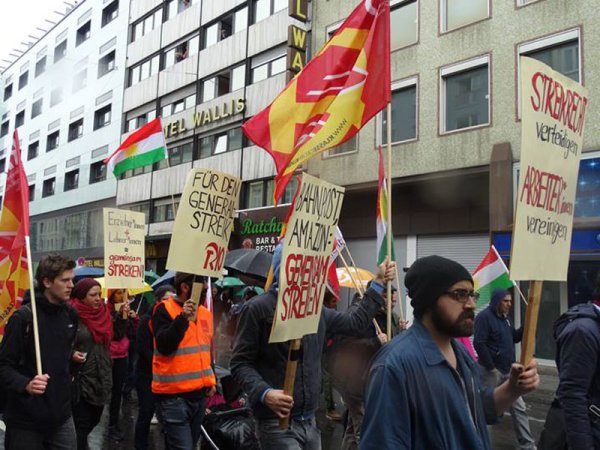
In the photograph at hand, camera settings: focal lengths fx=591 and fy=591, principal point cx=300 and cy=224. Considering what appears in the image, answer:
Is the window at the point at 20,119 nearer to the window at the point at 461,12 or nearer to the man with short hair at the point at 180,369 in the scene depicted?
the window at the point at 461,12

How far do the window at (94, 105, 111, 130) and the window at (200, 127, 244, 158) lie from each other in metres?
11.0

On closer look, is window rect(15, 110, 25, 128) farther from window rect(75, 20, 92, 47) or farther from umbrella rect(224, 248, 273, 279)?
umbrella rect(224, 248, 273, 279)

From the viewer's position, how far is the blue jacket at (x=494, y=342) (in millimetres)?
6816

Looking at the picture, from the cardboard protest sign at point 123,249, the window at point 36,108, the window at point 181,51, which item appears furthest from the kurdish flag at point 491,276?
the window at point 36,108

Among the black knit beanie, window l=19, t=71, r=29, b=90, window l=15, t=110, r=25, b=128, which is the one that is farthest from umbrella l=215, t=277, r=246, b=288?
window l=19, t=71, r=29, b=90

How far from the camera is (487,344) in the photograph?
6.88 metres

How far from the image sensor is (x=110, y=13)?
3709 centimetres

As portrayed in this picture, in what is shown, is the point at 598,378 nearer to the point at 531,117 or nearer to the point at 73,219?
the point at 531,117

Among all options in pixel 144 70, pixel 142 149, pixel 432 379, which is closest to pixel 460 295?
pixel 432 379

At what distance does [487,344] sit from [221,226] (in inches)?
147

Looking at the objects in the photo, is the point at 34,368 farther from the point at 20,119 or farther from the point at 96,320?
the point at 20,119

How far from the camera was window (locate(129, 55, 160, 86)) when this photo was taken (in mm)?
30933

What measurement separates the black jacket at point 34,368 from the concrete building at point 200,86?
1777 centimetres

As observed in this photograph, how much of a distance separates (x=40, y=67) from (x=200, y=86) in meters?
27.8
